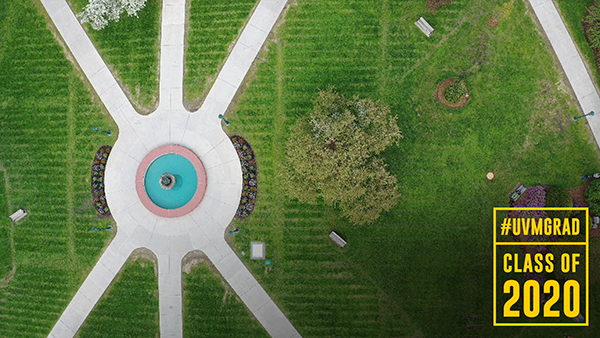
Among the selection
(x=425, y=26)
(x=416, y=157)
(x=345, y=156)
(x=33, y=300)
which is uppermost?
(x=425, y=26)

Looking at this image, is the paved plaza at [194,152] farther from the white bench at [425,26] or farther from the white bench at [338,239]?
the white bench at [425,26]

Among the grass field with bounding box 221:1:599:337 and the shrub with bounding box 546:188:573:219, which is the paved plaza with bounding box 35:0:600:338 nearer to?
the grass field with bounding box 221:1:599:337

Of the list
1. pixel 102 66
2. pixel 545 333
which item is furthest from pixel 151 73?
pixel 545 333

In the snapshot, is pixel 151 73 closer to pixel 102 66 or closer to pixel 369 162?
pixel 102 66

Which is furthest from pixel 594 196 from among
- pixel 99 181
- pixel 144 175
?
pixel 99 181

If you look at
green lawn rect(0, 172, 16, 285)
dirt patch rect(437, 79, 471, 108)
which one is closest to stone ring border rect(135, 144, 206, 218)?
green lawn rect(0, 172, 16, 285)

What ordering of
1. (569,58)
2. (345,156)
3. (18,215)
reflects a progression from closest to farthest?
(345,156), (569,58), (18,215)

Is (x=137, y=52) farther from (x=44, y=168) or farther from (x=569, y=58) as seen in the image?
(x=569, y=58)
